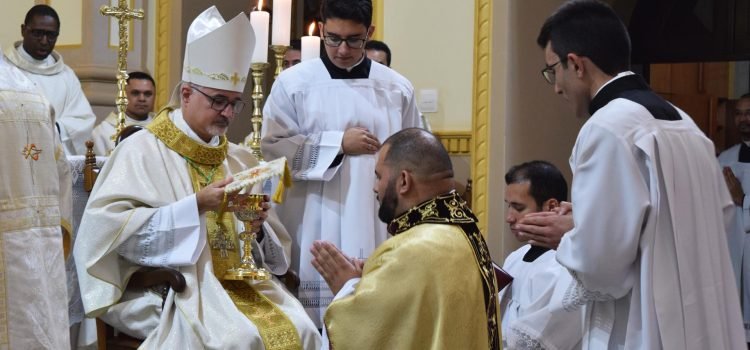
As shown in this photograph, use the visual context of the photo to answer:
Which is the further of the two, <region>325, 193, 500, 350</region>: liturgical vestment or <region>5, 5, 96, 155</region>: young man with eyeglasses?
<region>5, 5, 96, 155</region>: young man with eyeglasses

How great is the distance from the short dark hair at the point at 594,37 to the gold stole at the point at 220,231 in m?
1.62

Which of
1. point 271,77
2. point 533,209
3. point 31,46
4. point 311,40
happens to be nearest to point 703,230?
point 533,209

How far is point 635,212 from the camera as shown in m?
2.94

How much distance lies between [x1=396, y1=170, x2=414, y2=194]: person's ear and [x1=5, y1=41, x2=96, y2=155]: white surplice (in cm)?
501

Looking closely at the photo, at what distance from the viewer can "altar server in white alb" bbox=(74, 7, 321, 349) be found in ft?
13.7

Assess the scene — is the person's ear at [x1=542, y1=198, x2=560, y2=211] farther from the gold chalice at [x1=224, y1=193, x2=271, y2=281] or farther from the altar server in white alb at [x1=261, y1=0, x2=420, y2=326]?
the gold chalice at [x1=224, y1=193, x2=271, y2=281]

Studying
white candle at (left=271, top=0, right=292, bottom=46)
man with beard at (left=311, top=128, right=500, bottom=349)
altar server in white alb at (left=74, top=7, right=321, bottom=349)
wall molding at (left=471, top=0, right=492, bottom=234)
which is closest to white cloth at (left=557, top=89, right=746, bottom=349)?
man with beard at (left=311, top=128, right=500, bottom=349)

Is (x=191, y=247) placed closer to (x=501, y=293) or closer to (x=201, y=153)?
(x=201, y=153)

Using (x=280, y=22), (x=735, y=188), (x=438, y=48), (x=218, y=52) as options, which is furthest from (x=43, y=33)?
(x=735, y=188)

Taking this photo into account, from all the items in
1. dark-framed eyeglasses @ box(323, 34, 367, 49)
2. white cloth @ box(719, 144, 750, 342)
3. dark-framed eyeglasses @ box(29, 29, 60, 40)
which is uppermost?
dark-framed eyeglasses @ box(29, 29, 60, 40)

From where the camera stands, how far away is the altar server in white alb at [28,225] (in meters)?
3.56

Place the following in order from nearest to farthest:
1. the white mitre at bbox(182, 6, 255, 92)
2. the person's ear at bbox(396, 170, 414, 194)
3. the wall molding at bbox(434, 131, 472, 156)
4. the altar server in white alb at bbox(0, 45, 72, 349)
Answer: the person's ear at bbox(396, 170, 414, 194), the altar server in white alb at bbox(0, 45, 72, 349), the white mitre at bbox(182, 6, 255, 92), the wall molding at bbox(434, 131, 472, 156)

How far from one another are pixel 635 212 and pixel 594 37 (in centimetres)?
52

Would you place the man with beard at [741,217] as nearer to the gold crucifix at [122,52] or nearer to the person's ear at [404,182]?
the gold crucifix at [122,52]
